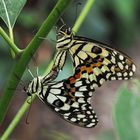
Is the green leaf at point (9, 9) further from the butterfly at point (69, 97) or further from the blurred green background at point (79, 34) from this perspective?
the blurred green background at point (79, 34)

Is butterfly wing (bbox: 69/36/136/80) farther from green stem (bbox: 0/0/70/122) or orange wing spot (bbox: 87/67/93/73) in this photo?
green stem (bbox: 0/0/70/122)

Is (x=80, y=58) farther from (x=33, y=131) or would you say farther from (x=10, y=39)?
(x=33, y=131)

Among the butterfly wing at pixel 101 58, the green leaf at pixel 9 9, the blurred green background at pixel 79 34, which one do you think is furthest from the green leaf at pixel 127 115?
the blurred green background at pixel 79 34

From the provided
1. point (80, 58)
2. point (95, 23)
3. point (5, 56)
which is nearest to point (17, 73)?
point (80, 58)

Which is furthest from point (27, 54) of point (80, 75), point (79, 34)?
point (79, 34)

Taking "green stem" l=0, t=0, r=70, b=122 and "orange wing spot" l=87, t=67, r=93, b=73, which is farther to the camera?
"orange wing spot" l=87, t=67, r=93, b=73

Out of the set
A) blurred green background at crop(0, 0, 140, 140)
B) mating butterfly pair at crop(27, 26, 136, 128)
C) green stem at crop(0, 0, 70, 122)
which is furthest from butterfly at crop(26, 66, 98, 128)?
blurred green background at crop(0, 0, 140, 140)

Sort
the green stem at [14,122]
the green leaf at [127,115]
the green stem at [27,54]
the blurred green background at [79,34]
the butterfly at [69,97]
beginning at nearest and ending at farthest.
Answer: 1. the green stem at [27,54]
2. the green leaf at [127,115]
3. the green stem at [14,122]
4. the butterfly at [69,97]
5. the blurred green background at [79,34]
